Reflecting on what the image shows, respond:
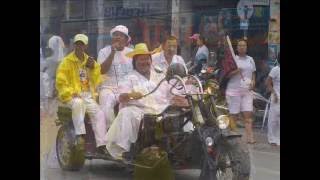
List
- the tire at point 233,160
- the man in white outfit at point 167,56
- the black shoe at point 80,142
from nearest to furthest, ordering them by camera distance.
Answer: the tire at point 233,160
the man in white outfit at point 167,56
the black shoe at point 80,142

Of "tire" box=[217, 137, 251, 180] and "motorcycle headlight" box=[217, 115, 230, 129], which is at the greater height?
"motorcycle headlight" box=[217, 115, 230, 129]

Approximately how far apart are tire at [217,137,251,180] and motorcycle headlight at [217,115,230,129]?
0.11 meters

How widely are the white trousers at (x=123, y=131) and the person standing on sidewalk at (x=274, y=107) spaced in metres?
1.01

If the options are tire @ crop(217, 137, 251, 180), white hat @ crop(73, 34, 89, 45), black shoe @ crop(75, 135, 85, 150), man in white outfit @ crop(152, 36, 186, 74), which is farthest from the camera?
black shoe @ crop(75, 135, 85, 150)

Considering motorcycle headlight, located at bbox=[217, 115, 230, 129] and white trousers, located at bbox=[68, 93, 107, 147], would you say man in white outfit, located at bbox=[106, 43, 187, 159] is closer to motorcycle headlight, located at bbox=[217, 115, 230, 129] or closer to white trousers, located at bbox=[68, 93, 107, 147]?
white trousers, located at bbox=[68, 93, 107, 147]

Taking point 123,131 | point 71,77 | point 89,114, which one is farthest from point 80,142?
point 71,77

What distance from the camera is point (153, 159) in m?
5.03

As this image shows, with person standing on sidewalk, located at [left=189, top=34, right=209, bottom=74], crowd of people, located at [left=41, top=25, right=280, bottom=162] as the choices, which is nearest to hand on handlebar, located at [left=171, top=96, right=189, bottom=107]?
crowd of people, located at [left=41, top=25, right=280, bottom=162]


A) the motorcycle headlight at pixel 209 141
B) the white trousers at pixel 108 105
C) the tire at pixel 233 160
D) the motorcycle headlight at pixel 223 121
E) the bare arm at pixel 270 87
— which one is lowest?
the tire at pixel 233 160

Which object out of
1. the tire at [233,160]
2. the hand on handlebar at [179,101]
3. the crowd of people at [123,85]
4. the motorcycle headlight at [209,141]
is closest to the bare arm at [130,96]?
the crowd of people at [123,85]

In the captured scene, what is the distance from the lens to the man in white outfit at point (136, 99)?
500cm

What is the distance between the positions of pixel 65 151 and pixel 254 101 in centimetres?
161

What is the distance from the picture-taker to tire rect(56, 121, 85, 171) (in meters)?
5.20

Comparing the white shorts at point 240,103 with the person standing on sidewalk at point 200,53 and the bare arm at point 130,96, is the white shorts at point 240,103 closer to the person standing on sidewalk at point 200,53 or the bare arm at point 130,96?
the person standing on sidewalk at point 200,53
